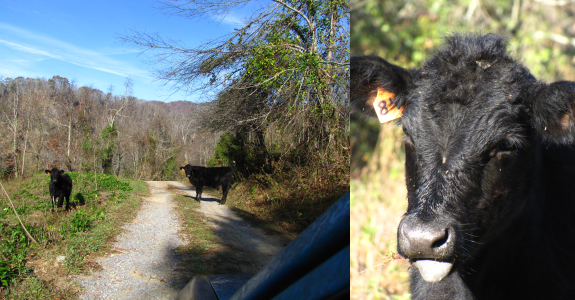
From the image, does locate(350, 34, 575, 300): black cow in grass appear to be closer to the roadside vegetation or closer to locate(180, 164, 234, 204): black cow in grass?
the roadside vegetation

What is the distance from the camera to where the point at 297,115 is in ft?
20.6

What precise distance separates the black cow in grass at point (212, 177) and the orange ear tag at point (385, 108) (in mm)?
7592

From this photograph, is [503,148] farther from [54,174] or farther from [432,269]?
[54,174]

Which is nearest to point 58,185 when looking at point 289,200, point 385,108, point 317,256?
point 289,200

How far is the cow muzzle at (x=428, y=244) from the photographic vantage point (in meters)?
0.45

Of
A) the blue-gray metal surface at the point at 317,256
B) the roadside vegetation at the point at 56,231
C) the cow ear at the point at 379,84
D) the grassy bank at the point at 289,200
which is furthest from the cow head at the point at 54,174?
the blue-gray metal surface at the point at 317,256

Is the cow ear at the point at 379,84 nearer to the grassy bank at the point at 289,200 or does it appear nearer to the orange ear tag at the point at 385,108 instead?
the orange ear tag at the point at 385,108

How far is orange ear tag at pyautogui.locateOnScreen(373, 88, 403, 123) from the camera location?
683 millimetres

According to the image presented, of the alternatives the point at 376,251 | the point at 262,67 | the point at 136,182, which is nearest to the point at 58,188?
the point at 136,182

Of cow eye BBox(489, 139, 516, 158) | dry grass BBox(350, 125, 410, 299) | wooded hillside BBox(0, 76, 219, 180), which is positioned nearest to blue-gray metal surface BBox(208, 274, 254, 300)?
dry grass BBox(350, 125, 410, 299)

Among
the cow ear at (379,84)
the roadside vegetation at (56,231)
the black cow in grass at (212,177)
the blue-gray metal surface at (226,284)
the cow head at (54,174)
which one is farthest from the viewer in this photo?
the black cow in grass at (212,177)

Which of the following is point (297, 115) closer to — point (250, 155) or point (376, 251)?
point (250, 155)

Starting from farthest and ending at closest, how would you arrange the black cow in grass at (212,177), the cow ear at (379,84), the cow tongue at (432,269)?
the black cow in grass at (212,177) → the cow ear at (379,84) → the cow tongue at (432,269)

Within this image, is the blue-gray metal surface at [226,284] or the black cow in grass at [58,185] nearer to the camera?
the blue-gray metal surface at [226,284]
